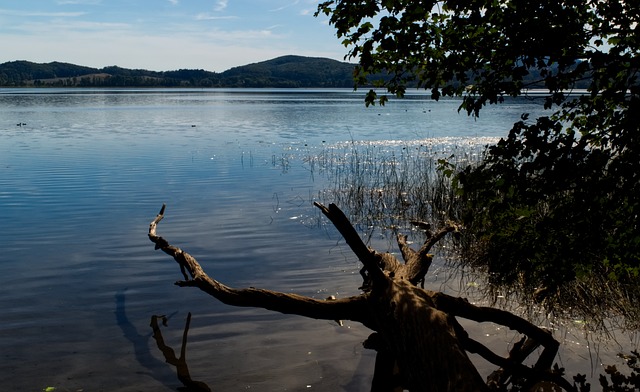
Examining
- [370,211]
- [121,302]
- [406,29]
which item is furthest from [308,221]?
[406,29]

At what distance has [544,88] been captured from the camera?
217 inches

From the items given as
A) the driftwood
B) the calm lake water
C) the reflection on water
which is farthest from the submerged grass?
the reflection on water

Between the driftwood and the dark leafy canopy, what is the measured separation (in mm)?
1034

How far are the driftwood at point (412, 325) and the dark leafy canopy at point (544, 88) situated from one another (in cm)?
103

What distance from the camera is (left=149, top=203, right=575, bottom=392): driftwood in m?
4.47

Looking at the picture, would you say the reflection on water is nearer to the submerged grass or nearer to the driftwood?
the driftwood

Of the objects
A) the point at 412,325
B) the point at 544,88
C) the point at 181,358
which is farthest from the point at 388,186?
the point at 412,325

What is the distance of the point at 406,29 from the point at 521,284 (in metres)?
6.41

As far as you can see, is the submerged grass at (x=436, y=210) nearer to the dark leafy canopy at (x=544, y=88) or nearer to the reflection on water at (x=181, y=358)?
the dark leafy canopy at (x=544, y=88)

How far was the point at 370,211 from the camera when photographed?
18422 mm

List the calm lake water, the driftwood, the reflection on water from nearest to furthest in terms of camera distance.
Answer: the driftwood, the reflection on water, the calm lake water

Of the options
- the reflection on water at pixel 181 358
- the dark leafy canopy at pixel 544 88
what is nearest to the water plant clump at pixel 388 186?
the dark leafy canopy at pixel 544 88

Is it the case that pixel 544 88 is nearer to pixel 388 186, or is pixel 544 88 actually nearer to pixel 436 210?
pixel 436 210

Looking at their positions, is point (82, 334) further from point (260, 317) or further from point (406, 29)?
point (406, 29)
